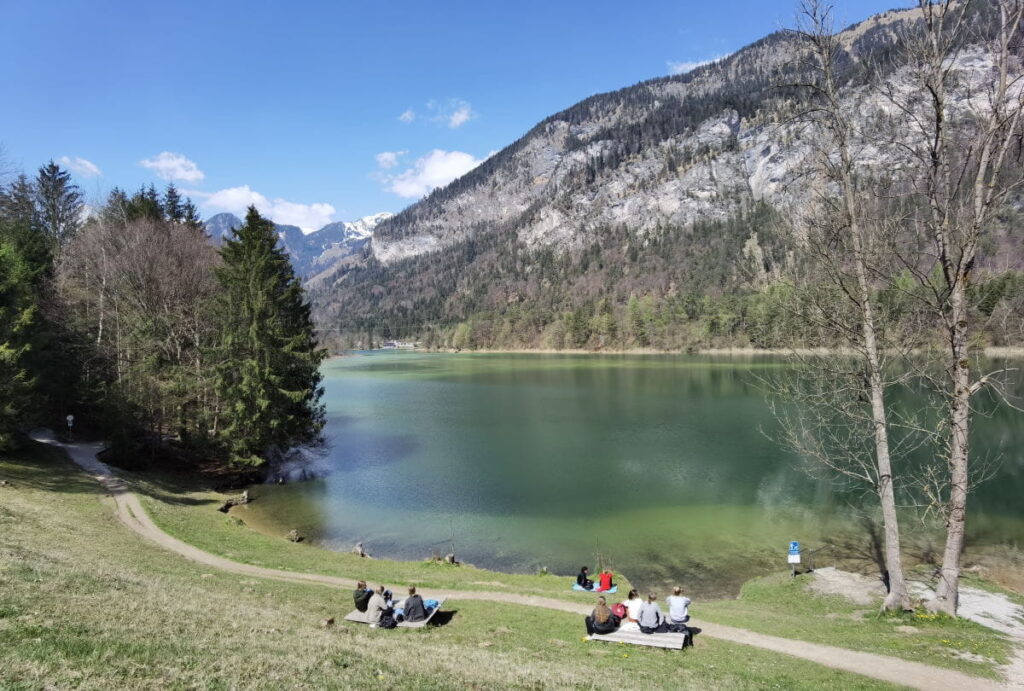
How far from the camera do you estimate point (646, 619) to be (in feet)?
41.0

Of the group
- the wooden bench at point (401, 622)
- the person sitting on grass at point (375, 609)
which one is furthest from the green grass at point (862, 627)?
the person sitting on grass at point (375, 609)

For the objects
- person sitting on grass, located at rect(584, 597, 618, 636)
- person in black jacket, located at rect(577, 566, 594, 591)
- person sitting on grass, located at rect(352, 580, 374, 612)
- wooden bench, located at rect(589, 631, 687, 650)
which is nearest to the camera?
wooden bench, located at rect(589, 631, 687, 650)

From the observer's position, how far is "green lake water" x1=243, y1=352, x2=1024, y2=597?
22.8m

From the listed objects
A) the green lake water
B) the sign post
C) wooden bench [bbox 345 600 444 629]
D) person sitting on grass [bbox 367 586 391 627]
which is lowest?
the green lake water

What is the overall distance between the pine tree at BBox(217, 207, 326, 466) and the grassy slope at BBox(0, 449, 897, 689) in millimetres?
15997

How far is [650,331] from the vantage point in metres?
156

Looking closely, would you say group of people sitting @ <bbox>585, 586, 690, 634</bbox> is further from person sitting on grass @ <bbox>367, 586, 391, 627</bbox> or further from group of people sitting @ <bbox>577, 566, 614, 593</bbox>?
person sitting on grass @ <bbox>367, 586, 391, 627</bbox>

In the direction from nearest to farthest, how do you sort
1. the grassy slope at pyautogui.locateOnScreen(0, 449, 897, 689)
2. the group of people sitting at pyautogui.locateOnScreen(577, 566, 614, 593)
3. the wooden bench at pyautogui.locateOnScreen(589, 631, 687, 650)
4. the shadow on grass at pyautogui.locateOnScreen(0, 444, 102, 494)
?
1. the grassy slope at pyautogui.locateOnScreen(0, 449, 897, 689)
2. the wooden bench at pyautogui.locateOnScreen(589, 631, 687, 650)
3. the group of people sitting at pyautogui.locateOnScreen(577, 566, 614, 593)
4. the shadow on grass at pyautogui.locateOnScreen(0, 444, 102, 494)

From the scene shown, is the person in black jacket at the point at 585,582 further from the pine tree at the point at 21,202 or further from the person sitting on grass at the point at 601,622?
the pine tree at the point at 21,202

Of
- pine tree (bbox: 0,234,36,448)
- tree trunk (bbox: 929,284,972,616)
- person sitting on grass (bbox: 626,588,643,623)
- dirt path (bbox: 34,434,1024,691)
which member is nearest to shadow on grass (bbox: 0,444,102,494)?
dirt path (bbox: 34,434,1024,691)

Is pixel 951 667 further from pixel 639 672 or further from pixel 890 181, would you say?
pixel 890 181

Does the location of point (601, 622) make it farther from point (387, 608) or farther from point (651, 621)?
point (387, 608)

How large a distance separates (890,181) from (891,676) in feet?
37.8

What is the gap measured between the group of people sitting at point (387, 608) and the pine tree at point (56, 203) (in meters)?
52.9
